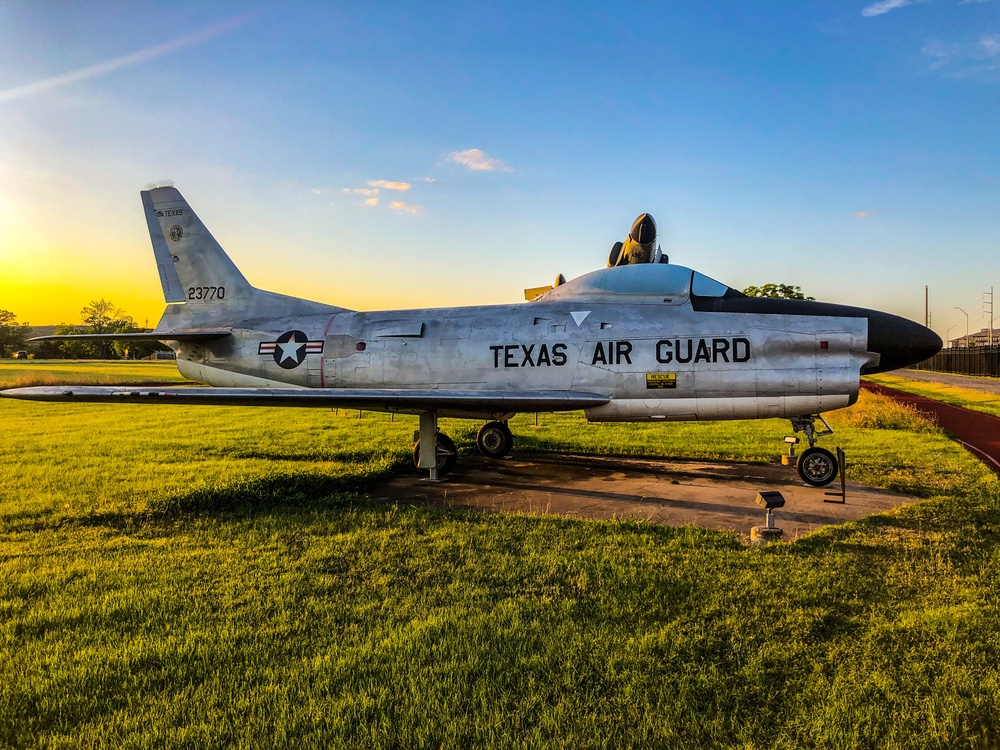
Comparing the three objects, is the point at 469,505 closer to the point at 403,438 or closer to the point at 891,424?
the point at 403,438

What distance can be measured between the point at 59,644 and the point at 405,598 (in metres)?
2.27

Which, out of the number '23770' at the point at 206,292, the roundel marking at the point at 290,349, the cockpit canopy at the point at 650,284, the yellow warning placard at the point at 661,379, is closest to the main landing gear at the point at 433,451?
the roundel marking at the point at 290,349

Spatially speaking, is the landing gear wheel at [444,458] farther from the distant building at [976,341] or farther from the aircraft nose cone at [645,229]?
the distant building at [976,341]

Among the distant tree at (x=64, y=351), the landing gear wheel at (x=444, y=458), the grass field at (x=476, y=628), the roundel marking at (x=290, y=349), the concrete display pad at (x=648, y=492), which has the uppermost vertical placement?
the distant tree at (x=64, y=351)

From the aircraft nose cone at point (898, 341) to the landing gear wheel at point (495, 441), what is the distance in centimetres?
654

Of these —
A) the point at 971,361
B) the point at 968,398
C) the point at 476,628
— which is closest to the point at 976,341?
the point at 971,361

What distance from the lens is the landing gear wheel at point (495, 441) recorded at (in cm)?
1233

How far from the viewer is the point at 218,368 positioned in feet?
38.8

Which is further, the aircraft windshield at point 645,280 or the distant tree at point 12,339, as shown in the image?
the distant tree at point 12,339

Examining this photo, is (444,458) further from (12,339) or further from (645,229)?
(12,339)

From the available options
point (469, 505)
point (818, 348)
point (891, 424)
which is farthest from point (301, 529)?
point (891, 424)

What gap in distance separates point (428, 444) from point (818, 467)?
19.6 feet

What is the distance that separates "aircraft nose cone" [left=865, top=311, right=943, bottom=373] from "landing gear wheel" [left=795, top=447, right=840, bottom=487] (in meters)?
1.36

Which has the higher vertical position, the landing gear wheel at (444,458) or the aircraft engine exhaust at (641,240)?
the aircraft engine exhaust at (641,240)
